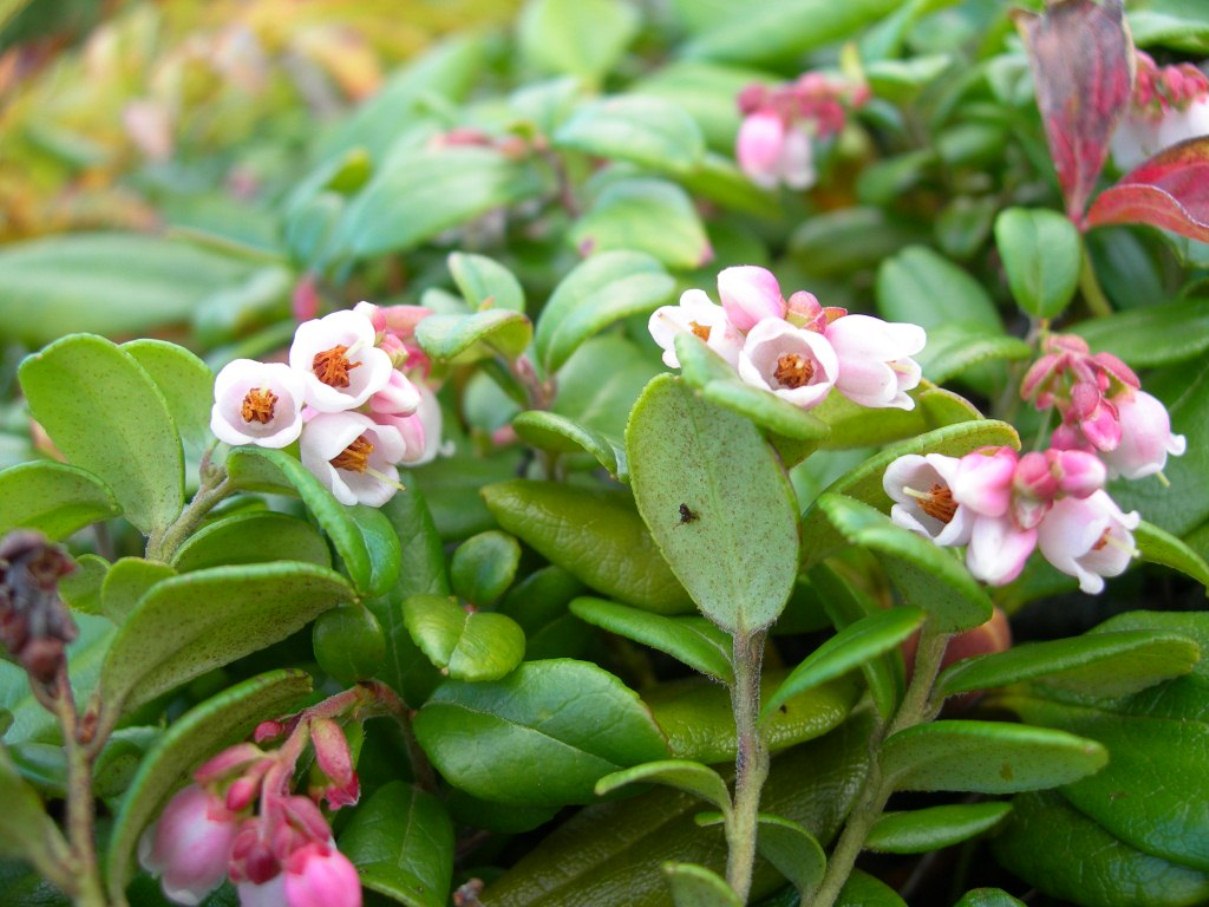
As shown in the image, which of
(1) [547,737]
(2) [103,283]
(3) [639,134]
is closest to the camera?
(1) [547,737]

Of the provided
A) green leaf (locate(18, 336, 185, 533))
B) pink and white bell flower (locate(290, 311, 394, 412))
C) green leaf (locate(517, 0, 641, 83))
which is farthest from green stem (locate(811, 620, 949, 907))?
green leaf (locate(517, 0, 641, 83))

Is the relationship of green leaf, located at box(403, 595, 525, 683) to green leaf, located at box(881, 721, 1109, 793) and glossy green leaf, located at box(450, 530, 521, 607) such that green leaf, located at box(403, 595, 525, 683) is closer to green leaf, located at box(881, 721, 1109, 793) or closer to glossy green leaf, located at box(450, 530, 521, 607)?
glossy green leaf, located at box(450, 530, 521, 607)

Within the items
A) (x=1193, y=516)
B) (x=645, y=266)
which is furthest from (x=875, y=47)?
(x=1193, y=516)

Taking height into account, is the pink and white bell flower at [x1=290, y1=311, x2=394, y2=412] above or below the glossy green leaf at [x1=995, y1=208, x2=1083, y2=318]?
above

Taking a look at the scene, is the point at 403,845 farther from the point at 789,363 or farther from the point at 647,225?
the point at 647,225

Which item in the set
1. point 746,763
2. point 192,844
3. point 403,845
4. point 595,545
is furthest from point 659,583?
point 192,844

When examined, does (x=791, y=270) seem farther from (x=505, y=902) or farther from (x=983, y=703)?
(x=505, y=902)
